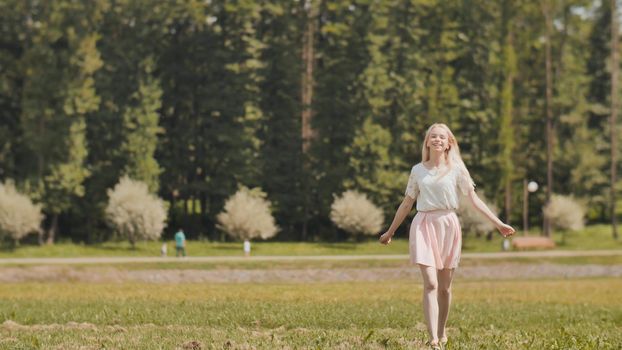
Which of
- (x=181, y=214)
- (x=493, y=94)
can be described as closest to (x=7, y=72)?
(x=181, y=214)

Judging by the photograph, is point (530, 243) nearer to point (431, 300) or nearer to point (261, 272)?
point (261, 272)

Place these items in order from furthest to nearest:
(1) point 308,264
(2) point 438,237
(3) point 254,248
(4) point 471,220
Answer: (4) point 471,220, (3) point 254,248, (1) point 308,264, (2) point 438,237

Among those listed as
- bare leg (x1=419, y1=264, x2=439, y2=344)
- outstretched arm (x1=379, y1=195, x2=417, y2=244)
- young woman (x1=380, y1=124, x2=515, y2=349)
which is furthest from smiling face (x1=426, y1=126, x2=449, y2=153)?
bare leg (x1=419, y1=264, x2=439, y2=344)

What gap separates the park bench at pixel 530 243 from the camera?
50562 mm

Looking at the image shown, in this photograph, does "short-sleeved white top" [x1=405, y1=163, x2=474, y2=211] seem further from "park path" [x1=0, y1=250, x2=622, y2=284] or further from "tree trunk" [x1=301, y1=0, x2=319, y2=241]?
"tree trunk" [x1=301, y1=0, x2=319, y2=241]

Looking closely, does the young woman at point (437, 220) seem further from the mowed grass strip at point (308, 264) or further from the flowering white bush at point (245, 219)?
the flowering white bush at point (245, 219)

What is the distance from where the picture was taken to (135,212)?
48.3m

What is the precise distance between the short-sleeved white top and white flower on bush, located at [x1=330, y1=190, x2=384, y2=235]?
134 feet

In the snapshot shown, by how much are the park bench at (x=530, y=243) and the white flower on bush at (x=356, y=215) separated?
7661mm

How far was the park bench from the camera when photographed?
5056 cm

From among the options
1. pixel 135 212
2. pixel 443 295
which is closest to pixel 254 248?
pixel 135 212

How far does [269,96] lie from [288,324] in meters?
45.4

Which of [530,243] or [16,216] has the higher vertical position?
[16,216]

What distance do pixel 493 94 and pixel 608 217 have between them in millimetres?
21144
